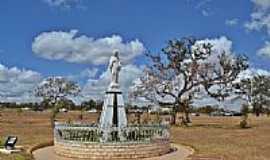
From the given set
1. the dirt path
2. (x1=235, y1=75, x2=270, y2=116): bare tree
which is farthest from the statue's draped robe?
(x1=235, y1=75, x2=270, y2=116): bare tree

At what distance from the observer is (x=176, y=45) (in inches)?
1746

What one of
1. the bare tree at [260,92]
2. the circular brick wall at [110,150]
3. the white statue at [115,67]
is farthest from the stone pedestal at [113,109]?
the bare tree at [260,92]

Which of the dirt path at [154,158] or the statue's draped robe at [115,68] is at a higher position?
the statue's draped robe at [115,68]

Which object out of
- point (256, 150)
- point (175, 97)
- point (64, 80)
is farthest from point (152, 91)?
point (256, 150)

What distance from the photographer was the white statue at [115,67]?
2097 centimetres

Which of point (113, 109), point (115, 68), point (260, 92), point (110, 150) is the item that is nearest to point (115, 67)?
point (115, 68)

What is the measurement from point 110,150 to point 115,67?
5.12 metres

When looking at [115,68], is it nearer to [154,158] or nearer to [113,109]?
[113,109]

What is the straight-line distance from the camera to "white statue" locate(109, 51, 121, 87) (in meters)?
21.0

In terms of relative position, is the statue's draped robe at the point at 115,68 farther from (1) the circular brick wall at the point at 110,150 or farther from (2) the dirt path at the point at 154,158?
(2) the dirt path at the point at 154,158

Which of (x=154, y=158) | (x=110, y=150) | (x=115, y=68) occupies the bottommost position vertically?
(x=154, y=158)

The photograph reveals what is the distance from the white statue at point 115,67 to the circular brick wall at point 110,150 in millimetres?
3874

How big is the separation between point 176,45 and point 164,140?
2599 centimetres

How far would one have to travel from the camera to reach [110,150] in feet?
56.5
